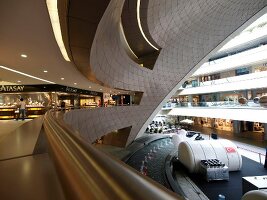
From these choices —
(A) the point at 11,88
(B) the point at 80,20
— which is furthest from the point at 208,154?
(A) the point at 11,88

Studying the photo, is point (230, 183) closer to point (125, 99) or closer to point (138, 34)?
point (138, 34)

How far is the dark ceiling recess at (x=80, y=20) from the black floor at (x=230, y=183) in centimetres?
933

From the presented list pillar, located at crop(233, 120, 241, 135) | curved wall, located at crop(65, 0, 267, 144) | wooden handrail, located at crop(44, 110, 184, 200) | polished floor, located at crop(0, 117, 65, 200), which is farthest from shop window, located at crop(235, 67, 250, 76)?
wooden handrail, located at crop(44, 110, 184, 200)

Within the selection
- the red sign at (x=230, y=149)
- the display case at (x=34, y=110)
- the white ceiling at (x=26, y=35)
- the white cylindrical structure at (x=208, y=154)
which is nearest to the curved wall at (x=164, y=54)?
the white ceiling at (x=26, y=35)

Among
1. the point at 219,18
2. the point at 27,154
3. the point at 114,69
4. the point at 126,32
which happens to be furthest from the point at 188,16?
the point at 27,154

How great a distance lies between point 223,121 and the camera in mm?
30000

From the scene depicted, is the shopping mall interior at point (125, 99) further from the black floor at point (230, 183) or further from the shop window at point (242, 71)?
the shop window at point (242, 71)

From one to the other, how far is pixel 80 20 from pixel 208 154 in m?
13.1

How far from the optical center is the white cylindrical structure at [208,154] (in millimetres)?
14102

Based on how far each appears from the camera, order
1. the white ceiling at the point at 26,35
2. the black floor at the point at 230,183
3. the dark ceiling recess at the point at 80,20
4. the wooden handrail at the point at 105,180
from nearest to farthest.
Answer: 1. the wooden handrail at the point at 105,180
2. the white ceiling at the point at 26,35
3. the dark ceiling recess at the point at 80,20
4. the black floor at the point at 230,183

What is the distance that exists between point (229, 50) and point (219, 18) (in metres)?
14.3

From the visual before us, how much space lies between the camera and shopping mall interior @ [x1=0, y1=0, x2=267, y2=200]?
893mm

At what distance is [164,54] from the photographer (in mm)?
18031

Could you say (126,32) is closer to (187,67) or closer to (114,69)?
(114,69)
